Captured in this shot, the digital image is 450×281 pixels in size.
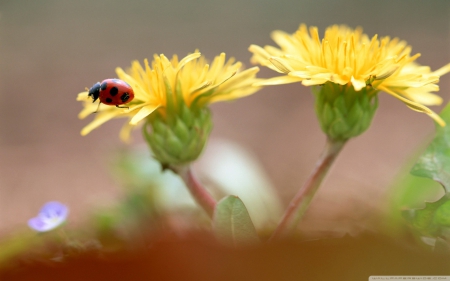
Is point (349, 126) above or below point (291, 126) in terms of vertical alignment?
below

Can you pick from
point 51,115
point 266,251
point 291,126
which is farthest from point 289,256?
point 51,115

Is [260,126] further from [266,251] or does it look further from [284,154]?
[266,251]

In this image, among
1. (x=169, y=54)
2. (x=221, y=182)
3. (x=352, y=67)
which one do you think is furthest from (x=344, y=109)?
(x=169, y=54)

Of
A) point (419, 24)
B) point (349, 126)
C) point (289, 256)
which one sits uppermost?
point (419, 24)

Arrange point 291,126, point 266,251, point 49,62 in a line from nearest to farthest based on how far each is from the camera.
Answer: point 266,251 < point 291,126 < point 49,62

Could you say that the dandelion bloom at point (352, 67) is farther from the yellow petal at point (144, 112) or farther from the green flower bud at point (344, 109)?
the yellow petal at point (144, 112)

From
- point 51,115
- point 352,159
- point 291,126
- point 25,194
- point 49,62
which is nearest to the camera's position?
point 25,194

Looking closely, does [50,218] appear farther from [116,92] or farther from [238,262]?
[238,262]
